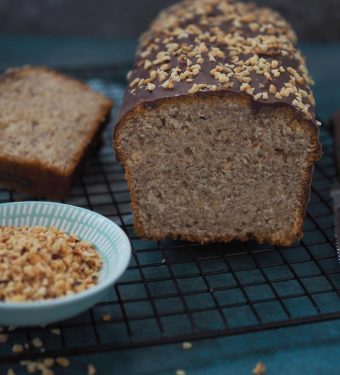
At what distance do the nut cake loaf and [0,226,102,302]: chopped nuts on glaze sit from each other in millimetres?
457

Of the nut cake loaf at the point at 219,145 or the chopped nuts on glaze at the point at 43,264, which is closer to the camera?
the chopped nuts on glaze at the point at 43,264

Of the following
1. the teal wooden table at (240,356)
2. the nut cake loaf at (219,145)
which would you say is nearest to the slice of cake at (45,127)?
the nut cake loaf at (219,145)

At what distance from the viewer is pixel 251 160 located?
2.52 metres

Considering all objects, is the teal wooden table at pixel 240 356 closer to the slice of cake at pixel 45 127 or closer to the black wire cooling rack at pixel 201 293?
the black wire cooling rack at pixel 201 293

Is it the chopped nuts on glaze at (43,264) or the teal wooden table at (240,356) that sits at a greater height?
the chopped nuts on glaze at (43,264)

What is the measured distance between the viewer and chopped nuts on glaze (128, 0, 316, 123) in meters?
2.48

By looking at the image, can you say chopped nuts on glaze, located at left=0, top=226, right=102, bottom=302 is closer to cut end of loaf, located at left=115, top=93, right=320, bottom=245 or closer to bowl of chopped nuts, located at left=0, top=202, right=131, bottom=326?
bowl of chopped nuts, located at left=0, top=202, right=131, bottom=326

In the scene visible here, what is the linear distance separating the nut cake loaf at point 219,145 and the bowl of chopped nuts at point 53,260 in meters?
0.33

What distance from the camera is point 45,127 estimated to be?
3275 mm

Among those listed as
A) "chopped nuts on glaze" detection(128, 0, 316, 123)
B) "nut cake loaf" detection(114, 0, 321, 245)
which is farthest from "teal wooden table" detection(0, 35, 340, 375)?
"chopped nuts on glaze" detection(128, 0, 316, 123)

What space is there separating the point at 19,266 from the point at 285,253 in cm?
118

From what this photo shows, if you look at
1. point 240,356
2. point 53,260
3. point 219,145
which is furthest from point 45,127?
point 240,356

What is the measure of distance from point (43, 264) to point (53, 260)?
0.14 feet

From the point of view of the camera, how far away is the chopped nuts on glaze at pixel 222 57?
248 cm
